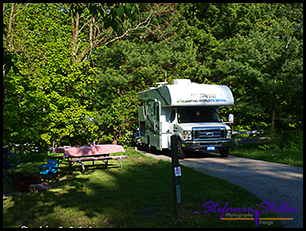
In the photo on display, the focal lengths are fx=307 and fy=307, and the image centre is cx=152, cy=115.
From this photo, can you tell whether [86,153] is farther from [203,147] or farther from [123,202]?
[203,147]

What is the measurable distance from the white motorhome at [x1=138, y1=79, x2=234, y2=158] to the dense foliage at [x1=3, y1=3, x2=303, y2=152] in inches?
122

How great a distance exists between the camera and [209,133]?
12516 mm

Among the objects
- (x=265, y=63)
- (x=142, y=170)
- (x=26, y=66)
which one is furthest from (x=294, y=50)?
(x=26, y=66)

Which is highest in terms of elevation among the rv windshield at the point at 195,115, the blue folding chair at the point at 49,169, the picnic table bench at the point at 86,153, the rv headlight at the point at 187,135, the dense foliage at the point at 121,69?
the dense foliage at the point at 121,69

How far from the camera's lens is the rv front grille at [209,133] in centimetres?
1241

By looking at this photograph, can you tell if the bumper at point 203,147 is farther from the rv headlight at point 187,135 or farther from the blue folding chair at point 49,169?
the blue folding chair at point 49,169

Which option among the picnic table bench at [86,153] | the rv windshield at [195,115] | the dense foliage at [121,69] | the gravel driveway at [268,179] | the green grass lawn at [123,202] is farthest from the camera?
the rv windshield at [195,115]

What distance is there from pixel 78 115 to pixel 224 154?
645cm

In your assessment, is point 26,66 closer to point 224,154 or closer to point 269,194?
point 224,154

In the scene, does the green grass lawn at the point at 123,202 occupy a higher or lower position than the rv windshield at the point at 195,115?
lower

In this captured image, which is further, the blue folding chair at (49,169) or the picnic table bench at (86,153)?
the picnic table bench at (86,153)

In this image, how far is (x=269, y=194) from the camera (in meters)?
6.32

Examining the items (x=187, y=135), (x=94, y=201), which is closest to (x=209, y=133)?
(x=187, y=135)

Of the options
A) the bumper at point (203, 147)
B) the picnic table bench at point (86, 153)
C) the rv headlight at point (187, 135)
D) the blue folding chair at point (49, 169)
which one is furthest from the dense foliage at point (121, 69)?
the bumper at point (203, 147)
